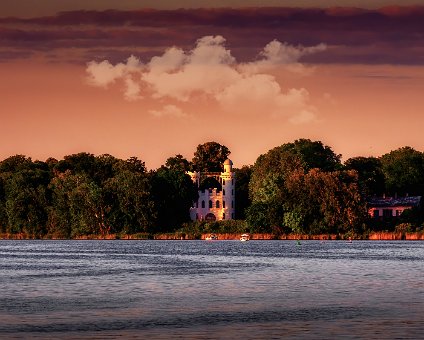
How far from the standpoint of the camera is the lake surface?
46469mm

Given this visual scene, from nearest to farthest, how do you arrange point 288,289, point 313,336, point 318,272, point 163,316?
1. point 313,336
2. point 163,316
3. point 288,289
4. point 318,272

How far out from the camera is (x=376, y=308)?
183ft

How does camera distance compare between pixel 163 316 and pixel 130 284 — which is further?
pixel 130 284

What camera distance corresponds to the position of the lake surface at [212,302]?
46.5m

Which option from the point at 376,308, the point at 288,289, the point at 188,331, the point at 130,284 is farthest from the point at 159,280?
the point at 188,331

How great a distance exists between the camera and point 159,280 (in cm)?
7819

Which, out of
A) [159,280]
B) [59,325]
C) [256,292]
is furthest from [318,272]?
[59,325]

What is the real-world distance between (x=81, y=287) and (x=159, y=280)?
8663 millimetres

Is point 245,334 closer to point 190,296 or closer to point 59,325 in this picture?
point 59,325

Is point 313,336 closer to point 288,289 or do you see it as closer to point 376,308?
point 376,308

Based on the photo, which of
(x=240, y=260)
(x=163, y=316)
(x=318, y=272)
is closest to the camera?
(x=163, y=316)

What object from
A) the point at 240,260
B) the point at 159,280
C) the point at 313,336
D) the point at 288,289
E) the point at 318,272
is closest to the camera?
the point at 313,336

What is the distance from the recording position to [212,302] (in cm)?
5975

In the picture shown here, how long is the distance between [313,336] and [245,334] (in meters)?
2.87
